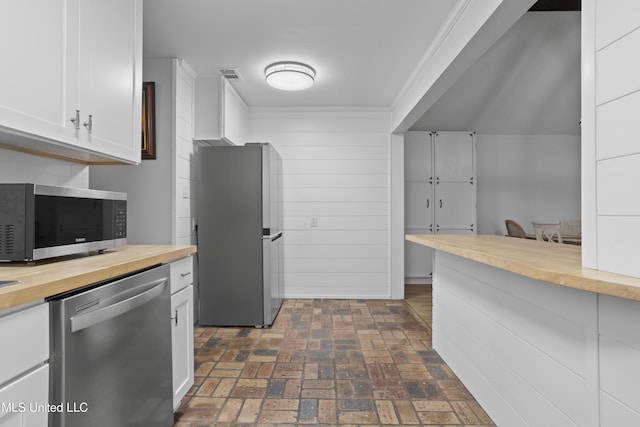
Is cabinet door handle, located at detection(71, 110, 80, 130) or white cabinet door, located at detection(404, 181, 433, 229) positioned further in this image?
white cabinet door, located at detection(404, 181, 433, 229)

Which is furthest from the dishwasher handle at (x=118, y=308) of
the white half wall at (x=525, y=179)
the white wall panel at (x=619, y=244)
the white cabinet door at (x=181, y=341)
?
the white half wall at (x=525, y=179)

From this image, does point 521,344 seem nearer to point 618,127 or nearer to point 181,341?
point 618,127

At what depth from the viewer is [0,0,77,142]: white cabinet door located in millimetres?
1207

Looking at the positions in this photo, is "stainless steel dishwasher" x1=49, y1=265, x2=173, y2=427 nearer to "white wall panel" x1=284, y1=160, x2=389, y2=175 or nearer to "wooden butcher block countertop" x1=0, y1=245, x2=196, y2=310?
"wooden butcher block countertop" x1=0, y1=245, x2=196, y2=310

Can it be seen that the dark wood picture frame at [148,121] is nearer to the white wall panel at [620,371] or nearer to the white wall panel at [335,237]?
the white wall panel at [335,237]

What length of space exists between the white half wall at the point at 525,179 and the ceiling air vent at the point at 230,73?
4079 mm

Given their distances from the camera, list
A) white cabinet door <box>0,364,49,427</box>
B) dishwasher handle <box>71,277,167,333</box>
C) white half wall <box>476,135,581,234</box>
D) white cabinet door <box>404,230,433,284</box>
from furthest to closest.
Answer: white half wall <box>476,135,581,234</box> → white cabinet door <box>404,230,433,284</box> → dishwasher handle <box>71,277,167,333</box> → white cabinet door <box>0,364,49,427</box>

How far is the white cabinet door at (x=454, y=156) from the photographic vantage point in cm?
522

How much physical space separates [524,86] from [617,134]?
4.35 metres

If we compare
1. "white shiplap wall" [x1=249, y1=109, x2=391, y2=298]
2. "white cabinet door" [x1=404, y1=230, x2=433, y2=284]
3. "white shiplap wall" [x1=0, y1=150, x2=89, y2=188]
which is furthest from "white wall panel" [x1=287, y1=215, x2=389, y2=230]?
"white shiplap wall" [x1=0, y1=150, x2=89, y2=188]

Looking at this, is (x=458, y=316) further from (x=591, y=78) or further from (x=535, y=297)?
(x=591, y=78)

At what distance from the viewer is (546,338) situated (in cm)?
141

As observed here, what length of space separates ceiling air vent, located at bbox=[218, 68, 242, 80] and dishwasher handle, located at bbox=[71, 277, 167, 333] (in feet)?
7.72

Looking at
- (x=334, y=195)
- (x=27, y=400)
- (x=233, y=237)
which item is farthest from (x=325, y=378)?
(x=334, y=195)
